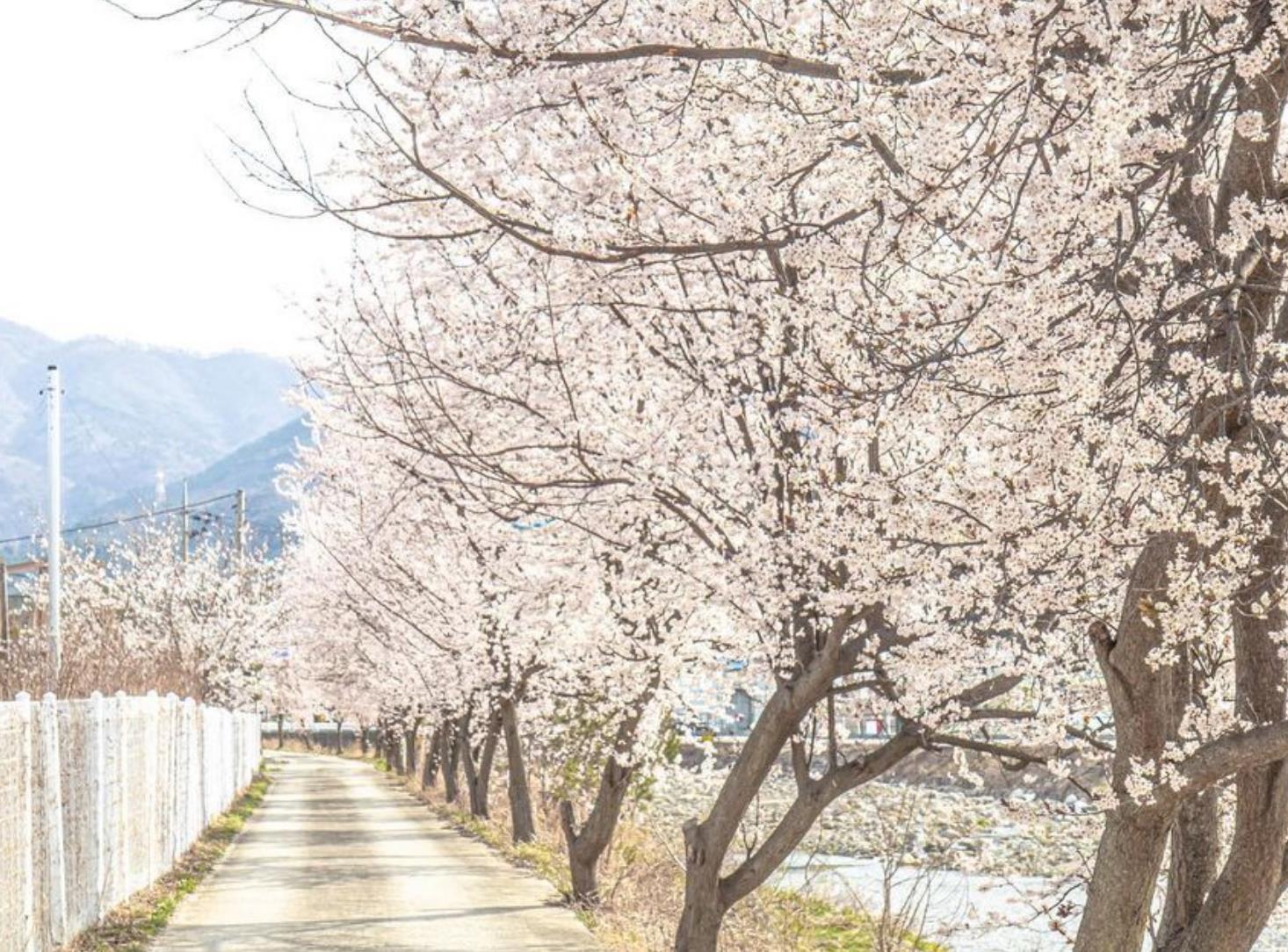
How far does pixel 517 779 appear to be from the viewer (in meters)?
22.3

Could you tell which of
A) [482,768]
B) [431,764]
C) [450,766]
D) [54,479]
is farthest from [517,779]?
[431,764]

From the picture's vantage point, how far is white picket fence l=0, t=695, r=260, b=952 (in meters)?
9.80

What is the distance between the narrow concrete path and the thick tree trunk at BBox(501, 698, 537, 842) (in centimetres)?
67

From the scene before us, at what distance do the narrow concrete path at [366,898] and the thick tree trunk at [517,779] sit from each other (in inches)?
26.5

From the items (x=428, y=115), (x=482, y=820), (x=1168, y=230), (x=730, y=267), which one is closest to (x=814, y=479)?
(x=730, y=267)

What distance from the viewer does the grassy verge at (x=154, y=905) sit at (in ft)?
40.5

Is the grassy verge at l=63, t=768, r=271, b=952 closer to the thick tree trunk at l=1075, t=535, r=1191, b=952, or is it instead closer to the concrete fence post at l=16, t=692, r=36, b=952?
the concrete fence post at l=16, t=692, r=36, b=952

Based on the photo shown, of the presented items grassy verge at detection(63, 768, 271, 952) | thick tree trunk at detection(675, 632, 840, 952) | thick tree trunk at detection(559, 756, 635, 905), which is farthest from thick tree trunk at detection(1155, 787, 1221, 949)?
thick tree trunk at detection(559, 756, 635, 905)

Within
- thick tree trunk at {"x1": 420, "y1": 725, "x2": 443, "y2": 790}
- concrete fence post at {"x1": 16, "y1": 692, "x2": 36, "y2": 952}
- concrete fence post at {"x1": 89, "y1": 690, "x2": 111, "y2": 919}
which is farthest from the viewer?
thick tree trunk at {"x1": 420, "y1": 725, "x2": 443, "y2": 790}

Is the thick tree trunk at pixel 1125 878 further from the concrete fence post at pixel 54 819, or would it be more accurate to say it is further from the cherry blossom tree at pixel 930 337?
the concrete fence post at pixel 54 819

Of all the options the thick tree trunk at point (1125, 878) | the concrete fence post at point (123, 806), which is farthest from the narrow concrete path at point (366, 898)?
the thick tree trunk at point (1125, 878)

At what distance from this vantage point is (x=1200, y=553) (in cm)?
602

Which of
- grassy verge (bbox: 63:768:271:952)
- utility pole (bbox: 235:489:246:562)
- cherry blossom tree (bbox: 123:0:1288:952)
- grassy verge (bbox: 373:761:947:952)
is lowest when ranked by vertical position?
grassy verge (bbox: 373:761:947:952)

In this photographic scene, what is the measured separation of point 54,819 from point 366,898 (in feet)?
19.0
